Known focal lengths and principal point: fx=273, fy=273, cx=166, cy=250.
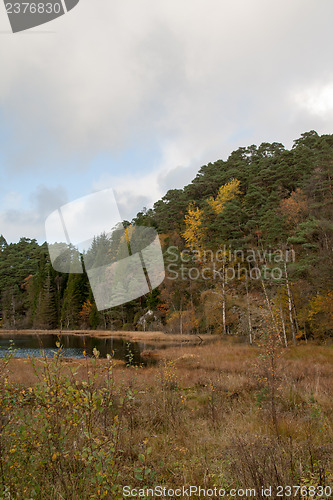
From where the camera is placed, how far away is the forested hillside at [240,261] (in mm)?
21047

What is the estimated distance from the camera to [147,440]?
9.50ft

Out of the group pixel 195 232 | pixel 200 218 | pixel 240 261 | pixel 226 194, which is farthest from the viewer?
pixel 226 194

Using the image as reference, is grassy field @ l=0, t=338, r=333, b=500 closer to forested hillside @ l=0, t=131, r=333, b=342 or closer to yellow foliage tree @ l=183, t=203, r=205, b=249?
forested hillside @ l=0, t=131, r=333, b=342

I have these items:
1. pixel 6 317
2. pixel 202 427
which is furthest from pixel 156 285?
pixel 6 317

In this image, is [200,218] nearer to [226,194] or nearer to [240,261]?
[226,194]

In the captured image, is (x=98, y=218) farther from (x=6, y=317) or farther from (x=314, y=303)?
(x=6, y=317)

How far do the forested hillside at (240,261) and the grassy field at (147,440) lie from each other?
1.68 metres

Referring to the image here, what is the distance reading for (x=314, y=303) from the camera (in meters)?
20.3

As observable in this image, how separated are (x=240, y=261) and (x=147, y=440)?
29.8m

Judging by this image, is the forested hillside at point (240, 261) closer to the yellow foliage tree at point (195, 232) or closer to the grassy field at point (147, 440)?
the yellow foliage tree at point (195, 232)

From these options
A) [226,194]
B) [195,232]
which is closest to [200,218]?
[195,232]

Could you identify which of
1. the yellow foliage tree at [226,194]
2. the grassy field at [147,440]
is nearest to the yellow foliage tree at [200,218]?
the yellow foliage tree at [226,194]

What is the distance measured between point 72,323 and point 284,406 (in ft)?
189

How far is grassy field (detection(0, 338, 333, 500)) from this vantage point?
2.47 meters
